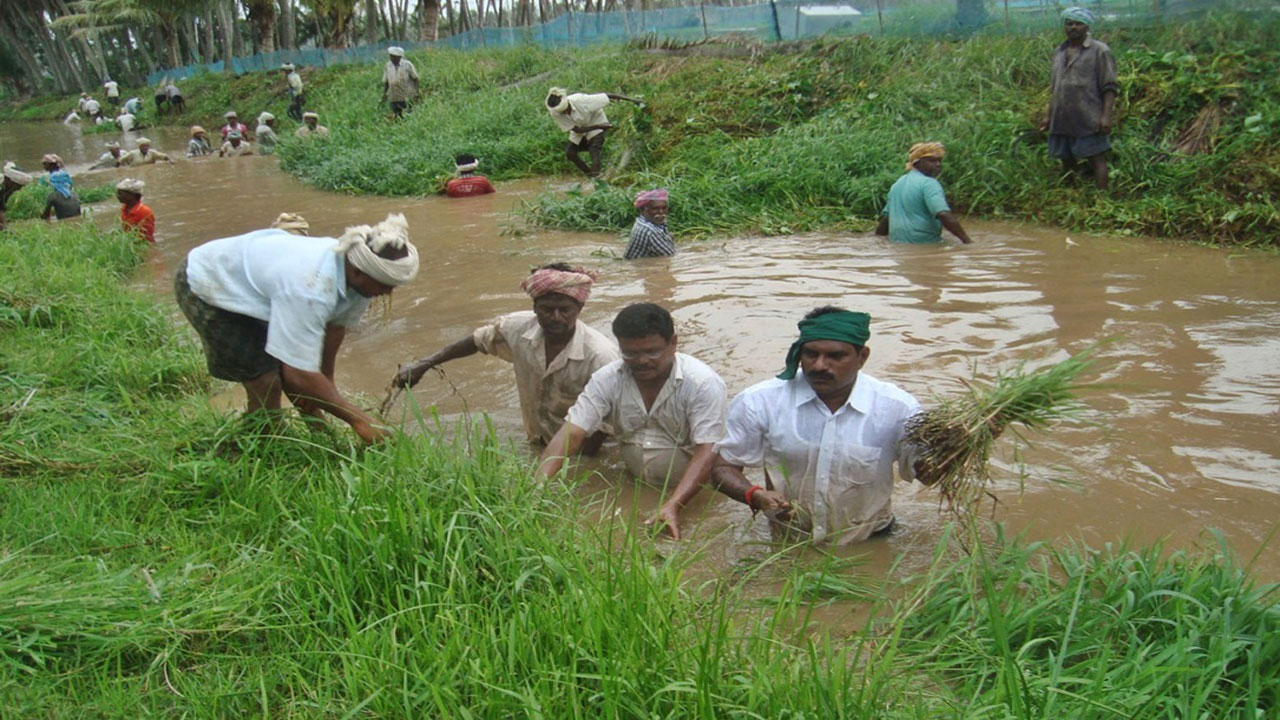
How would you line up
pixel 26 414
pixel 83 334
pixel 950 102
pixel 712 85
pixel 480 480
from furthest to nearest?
1. pixel 712 85
2. pixel 950 102
3. pixel 83 334
4. pixel 26 414
5. pixel 480 480

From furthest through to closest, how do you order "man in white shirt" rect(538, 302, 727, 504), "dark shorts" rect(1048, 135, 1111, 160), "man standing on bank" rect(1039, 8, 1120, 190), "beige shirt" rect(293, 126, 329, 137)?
"beige shirt" rect(293, 126, 329, 137) → "dark shorts" rect(1048, 135, 1111, 160) → "man standing on bank" rect(1039, 8, 1120, 190) → "man in white shirt" rect(538, 302, 727, 504)

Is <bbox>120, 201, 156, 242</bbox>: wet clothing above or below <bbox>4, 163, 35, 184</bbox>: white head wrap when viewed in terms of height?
below

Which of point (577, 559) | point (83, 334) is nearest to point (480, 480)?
point (577, 559)

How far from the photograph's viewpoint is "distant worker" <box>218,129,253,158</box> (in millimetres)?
22688

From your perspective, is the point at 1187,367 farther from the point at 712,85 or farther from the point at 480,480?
the point at 712,85

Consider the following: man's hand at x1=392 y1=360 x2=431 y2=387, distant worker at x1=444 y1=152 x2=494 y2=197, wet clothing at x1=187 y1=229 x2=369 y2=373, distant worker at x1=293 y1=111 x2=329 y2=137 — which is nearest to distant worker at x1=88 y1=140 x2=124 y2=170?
distant worker at x1=293 y1=111 x2=329 y2=137

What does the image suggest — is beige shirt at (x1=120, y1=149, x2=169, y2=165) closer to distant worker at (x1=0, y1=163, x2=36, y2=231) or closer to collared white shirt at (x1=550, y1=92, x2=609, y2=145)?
distant worker at (x1=0, y1=163, x2=36, y2=231)

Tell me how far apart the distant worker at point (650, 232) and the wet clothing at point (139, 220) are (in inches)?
219

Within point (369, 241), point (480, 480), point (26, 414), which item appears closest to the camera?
point (480, 480)

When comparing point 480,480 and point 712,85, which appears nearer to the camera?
point 480,480

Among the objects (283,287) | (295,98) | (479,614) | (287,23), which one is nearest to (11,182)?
(283,287)

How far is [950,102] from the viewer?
1206cm

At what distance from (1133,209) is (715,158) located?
4.79 meters

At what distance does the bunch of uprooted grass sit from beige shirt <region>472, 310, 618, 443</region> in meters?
1.90
